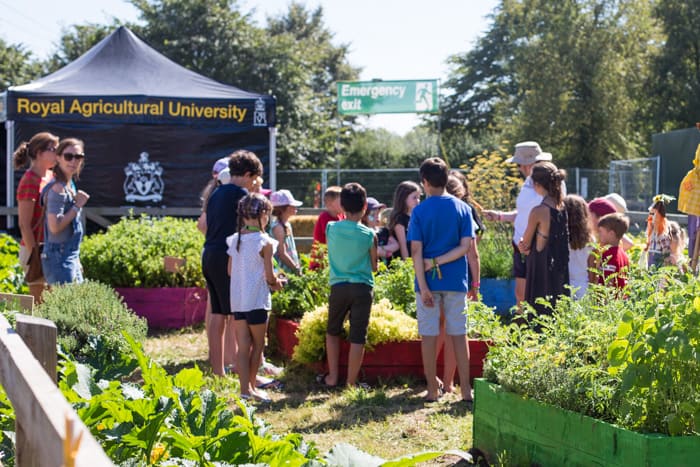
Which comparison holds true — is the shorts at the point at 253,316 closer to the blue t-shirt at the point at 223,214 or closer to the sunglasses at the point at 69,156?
the blue t-shirt at the point at 223,214

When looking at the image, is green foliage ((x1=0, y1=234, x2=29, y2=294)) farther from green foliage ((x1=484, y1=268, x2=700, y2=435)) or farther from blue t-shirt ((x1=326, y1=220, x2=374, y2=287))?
green foliage ((x1=484, y1=268, x2=700, y2=435))

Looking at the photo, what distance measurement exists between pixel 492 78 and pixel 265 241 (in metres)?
56.2

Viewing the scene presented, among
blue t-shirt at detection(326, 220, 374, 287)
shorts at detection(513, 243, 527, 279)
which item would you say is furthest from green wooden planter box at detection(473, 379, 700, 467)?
shorts at detection(513, 243, 527, 279)

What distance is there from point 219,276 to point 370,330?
3.95ft

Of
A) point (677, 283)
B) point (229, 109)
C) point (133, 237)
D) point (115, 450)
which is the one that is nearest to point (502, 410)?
point (677, 283)

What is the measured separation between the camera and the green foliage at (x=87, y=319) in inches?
184

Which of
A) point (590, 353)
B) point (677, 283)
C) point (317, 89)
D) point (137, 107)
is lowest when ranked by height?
point (590, 353)

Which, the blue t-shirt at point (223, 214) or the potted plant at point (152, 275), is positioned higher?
the blue t-shirt at point (223, 214)

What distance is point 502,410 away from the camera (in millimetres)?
4215

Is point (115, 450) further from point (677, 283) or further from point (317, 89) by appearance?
point (317, 89)

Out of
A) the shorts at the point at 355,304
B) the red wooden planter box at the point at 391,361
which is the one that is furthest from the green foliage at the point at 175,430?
the red wooden planter box at the point at 391,361

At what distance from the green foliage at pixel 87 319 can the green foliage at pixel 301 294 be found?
2.23 meters

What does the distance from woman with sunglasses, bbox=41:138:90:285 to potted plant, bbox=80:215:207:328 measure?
2363mm

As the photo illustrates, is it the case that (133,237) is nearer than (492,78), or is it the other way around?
(133,237)
